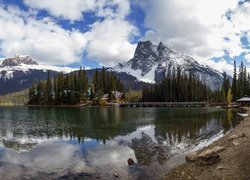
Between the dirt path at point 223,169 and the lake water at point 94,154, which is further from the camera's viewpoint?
the lake water at point 94,154

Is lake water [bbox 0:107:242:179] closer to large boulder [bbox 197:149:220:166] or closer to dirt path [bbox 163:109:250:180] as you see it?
dirt path [bbox 163:109:250:180]

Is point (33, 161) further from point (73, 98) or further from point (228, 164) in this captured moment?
point (73, 98)

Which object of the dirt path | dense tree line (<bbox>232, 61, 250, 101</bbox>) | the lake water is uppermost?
dense tree line (<bbox>232, 61, 250, 101</bbox>)

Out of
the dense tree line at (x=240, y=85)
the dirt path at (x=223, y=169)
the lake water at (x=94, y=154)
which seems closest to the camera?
the dirt path at (x=223, y=169)

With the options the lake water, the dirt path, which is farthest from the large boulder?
the lake water

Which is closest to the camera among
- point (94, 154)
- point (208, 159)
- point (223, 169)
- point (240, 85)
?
point (223, 169)

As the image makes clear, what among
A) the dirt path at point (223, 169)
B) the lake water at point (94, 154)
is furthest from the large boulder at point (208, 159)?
the lake water at point (94, 154)

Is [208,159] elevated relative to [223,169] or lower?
elevated

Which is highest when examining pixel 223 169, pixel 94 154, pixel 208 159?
pixel 208 159

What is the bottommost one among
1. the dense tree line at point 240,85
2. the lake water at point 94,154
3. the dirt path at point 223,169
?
Result: the lake water at point 94,154

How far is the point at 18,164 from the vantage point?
29.2 metres

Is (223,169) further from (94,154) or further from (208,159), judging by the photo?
(94,154)

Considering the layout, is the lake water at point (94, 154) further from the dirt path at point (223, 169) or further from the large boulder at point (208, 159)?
the large boulder at point (208, 159)

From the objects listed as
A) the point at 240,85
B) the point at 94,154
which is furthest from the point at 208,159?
the point at 240,85
